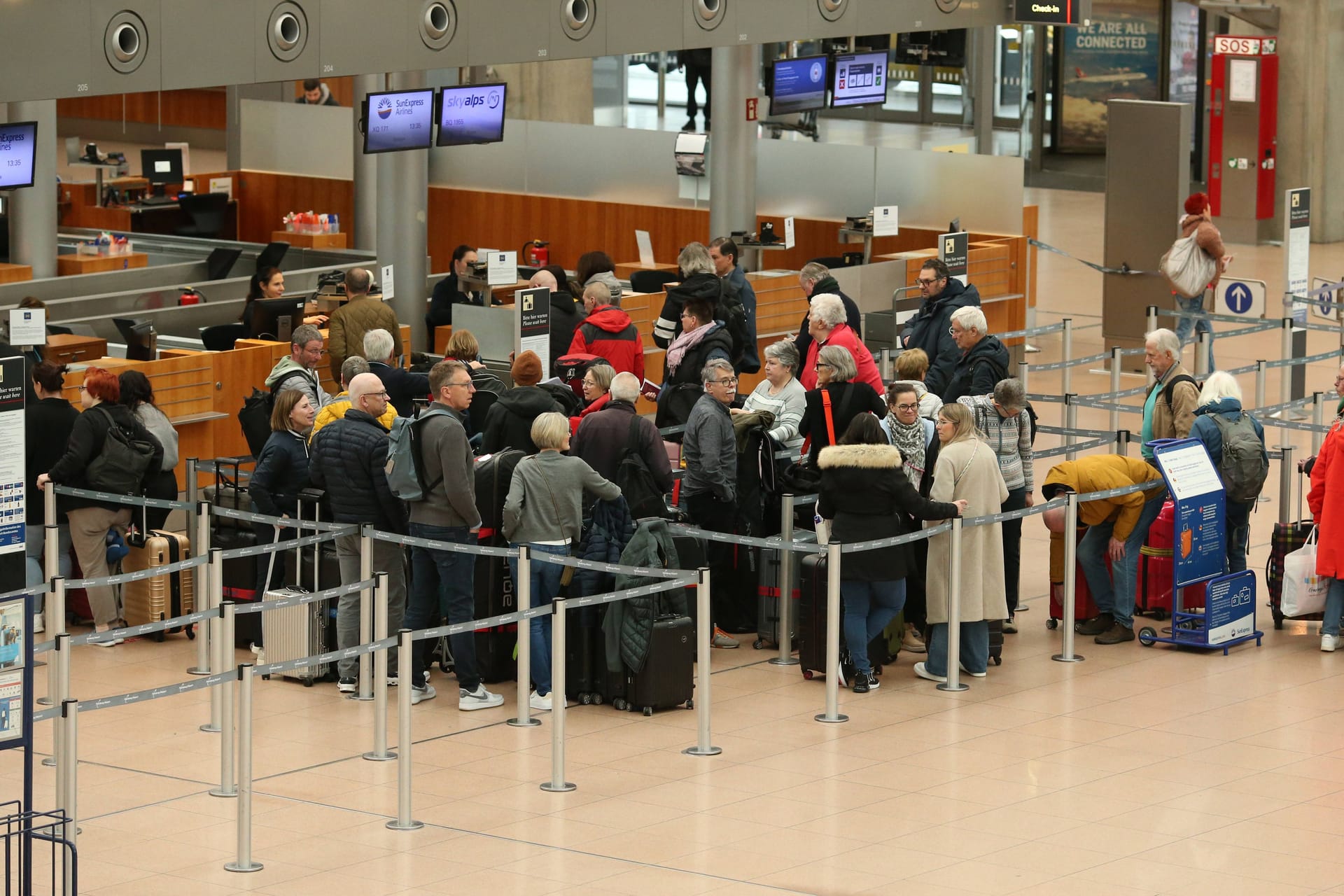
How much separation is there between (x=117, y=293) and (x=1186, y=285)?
8.57 m

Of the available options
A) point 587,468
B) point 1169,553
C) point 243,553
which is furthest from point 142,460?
point 1169,553

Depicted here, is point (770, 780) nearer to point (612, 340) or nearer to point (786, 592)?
point (786, 592)

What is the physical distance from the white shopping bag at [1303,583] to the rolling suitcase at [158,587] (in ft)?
18.8

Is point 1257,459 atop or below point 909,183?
below

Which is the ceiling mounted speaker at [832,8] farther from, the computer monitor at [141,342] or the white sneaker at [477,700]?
the white sneaker at [477,700]

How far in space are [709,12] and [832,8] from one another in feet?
4.88

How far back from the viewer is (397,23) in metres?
14.1

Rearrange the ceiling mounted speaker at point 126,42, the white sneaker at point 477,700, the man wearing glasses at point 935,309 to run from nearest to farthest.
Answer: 1. the white sneaker at point 477,700
2. the ceiling mounted speaker at point 126,42
3. the man wearing glasses at point 935,309

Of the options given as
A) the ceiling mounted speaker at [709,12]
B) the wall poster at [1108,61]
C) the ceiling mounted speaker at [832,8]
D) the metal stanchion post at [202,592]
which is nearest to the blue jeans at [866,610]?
the metal stanchion post at [202,592]

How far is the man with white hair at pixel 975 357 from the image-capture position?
11.0 meters

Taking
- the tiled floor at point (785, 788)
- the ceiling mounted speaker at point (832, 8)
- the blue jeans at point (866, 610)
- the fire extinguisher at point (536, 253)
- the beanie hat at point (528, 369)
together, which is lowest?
the tiled floor at point (785, 788)

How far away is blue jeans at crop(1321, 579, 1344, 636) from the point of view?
10539 mm

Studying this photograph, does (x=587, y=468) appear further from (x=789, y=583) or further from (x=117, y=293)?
(x=117, y=293)

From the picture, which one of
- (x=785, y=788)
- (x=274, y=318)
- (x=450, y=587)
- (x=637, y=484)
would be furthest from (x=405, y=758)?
(x=274, y=318)
